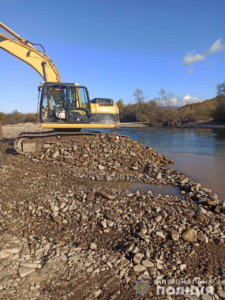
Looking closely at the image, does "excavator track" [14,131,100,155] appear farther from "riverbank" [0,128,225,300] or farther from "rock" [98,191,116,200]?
"rock" [98,191,116,200]

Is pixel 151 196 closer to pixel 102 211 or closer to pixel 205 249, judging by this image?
pixel 102 211

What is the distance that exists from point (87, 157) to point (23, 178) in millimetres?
2979

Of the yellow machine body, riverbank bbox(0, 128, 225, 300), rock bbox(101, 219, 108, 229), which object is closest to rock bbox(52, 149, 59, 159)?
the yellow machine body

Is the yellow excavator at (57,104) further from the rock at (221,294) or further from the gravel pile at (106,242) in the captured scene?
the rock at (221,294)

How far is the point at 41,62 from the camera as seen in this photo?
11.4 meters

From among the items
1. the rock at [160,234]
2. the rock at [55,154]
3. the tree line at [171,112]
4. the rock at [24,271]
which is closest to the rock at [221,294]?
the rock at [160,234]

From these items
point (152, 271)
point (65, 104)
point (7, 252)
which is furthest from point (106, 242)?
point (65, 104)

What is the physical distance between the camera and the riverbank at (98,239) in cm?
310

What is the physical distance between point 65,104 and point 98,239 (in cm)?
761

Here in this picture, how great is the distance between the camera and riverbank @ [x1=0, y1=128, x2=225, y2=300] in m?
3.10

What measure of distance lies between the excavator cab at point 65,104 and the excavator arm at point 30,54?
1649 mm

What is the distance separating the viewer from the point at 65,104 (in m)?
10.5

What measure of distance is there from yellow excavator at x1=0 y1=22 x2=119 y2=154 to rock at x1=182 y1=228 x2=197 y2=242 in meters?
7.63

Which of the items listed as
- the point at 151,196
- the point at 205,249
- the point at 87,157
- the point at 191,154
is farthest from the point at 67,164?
the point at 191,154
